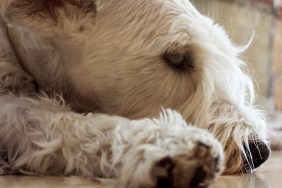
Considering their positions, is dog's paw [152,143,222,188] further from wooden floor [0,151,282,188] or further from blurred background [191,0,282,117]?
blurred background [191,0,282,117]

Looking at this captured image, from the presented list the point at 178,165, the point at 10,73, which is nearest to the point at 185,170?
the point at 178,165

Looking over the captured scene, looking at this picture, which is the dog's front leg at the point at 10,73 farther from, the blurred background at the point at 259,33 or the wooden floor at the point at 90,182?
→ the blurred background at the point at 259,33

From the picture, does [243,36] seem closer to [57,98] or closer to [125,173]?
[57,98]

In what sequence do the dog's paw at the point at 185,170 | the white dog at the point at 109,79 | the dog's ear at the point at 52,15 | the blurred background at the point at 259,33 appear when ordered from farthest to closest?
1. the blurred background at the point at 259,33
2. the dog's ear at the point at 52,15
3. the white dog at the point at 109,79
4. the dog's paw at the point at 185,170

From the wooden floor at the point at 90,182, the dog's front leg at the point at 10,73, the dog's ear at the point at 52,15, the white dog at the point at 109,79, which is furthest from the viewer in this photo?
the dog's front leg at the point at 10,73

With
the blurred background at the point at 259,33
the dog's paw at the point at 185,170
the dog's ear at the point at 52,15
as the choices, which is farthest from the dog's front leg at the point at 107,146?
the blurred background at the point at 259,33

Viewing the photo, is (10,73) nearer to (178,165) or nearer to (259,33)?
(178,165)

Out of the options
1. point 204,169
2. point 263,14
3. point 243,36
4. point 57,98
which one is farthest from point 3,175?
point 263,14
